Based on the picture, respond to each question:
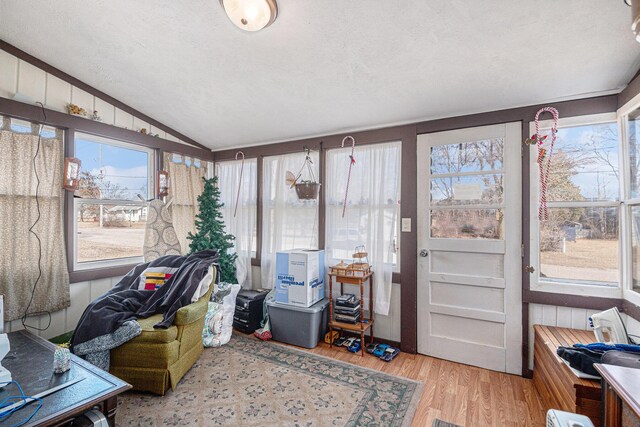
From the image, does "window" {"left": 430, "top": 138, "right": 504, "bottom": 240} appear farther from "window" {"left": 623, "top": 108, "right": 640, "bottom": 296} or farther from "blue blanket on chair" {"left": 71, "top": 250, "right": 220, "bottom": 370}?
"blue blanket on chair" {"left": 71, "top": 250, "right": 220, "bottom": 370}

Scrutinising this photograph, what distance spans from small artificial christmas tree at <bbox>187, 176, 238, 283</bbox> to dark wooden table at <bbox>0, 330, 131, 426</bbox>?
1.80 meters

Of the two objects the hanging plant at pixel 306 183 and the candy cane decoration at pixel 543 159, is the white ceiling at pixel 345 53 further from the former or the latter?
the hanging plant at pixel 306 183

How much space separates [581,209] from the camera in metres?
2.27

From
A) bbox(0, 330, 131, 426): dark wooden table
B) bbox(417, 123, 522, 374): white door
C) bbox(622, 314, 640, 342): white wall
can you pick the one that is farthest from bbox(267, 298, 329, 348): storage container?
bbox(622, 314, 640, 342): white wall

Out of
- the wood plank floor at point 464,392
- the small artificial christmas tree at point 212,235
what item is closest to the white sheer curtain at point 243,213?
the small artificial christmas tree at point 212,235

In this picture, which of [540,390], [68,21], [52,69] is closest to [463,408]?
[540,390]

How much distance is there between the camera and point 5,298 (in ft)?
7.65

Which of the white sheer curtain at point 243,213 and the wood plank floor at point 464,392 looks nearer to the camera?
the wood plank floor at point 464,392

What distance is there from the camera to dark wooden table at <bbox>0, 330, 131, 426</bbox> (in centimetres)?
123

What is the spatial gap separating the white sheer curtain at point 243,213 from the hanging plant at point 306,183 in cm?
68

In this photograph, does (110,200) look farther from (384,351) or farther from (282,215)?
(384,351)

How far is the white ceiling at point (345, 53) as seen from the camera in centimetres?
170

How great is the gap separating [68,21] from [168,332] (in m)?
2.36

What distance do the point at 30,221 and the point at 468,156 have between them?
3854 millimetres
